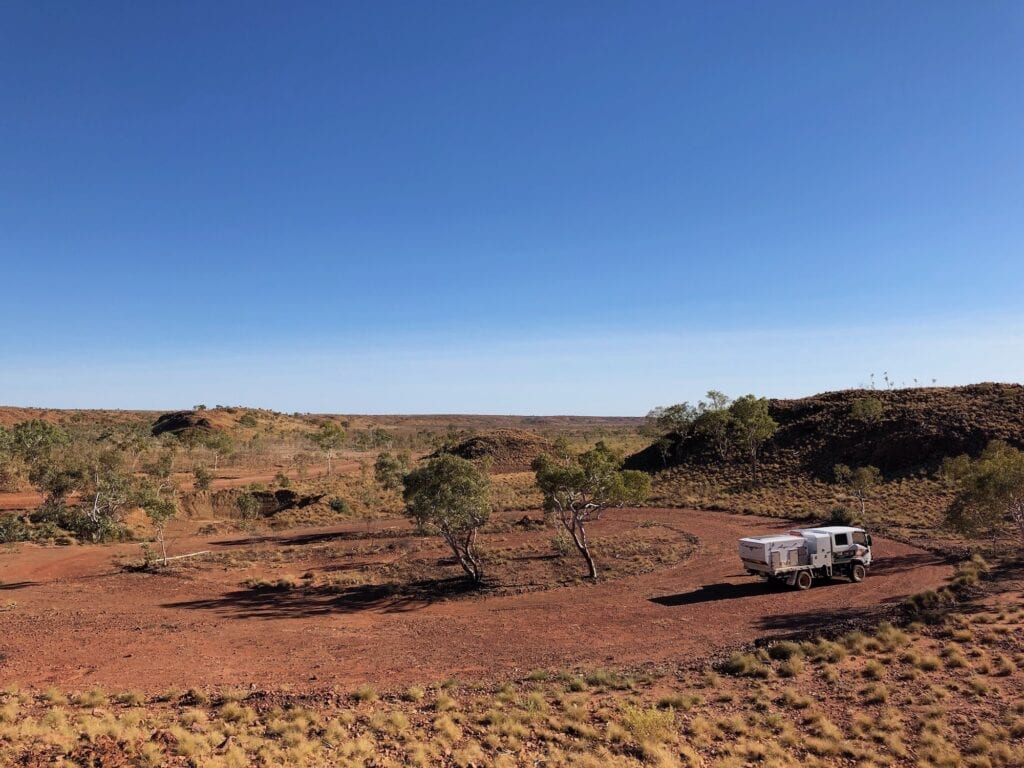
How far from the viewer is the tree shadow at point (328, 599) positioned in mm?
25672

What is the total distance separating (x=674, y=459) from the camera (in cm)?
7306

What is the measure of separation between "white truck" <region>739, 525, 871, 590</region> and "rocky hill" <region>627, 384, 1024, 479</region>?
1317 inches

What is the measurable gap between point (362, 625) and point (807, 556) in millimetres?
19659

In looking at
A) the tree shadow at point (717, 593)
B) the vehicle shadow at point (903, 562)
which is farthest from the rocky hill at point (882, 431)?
the tree shadow at point (717, 593)

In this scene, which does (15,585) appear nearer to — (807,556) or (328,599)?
(328,599)

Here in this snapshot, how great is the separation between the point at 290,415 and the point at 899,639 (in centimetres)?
16728

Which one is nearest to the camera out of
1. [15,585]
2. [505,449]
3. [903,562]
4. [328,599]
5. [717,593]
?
[717,593]

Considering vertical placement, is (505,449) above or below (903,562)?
above

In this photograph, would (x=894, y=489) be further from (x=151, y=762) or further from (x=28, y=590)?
(x=28, y=590)

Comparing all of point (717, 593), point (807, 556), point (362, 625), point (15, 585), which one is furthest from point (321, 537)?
point (807, 556)

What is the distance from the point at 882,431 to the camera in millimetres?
64062

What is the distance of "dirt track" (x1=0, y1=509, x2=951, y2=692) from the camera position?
727 inches

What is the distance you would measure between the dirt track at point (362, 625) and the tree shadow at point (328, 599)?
171mm

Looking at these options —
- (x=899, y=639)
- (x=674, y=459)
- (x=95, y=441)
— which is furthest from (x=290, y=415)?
(x=899, y=639)
